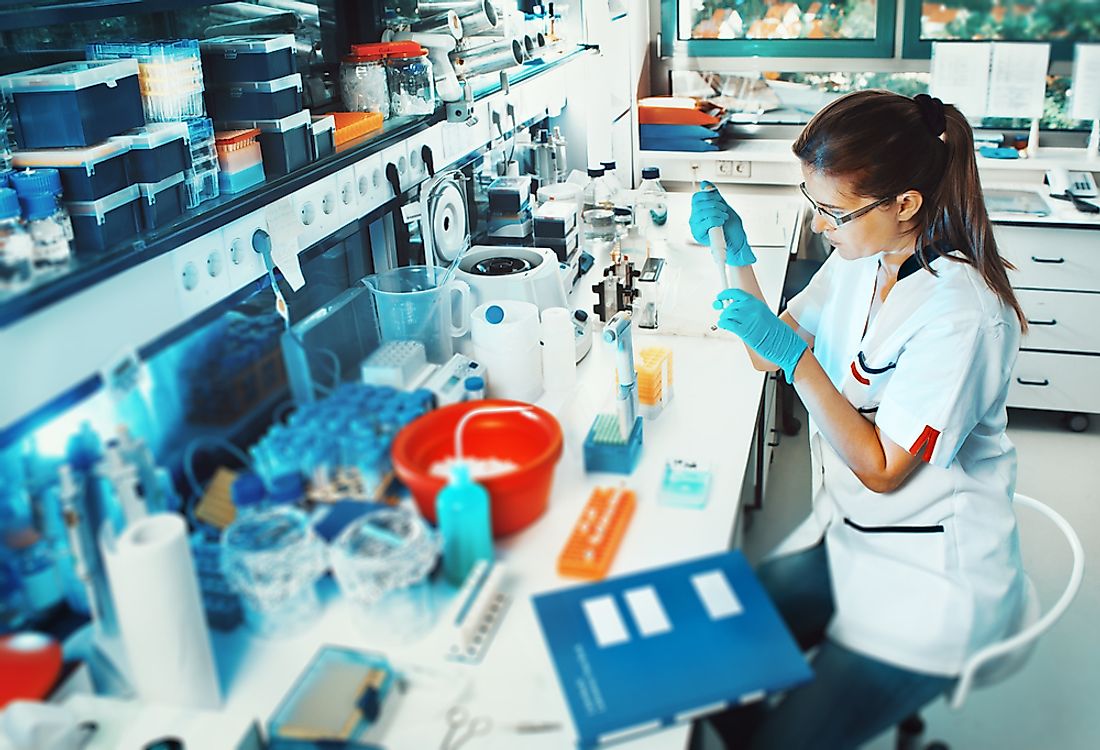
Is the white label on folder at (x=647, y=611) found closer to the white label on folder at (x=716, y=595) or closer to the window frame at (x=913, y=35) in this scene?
the white label on folder at (x=716, y=595)

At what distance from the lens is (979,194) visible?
181 cm

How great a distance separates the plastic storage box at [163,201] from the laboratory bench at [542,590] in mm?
729

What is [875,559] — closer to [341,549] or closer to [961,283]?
[961,283]

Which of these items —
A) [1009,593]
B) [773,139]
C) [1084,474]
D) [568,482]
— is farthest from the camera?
[773,139]

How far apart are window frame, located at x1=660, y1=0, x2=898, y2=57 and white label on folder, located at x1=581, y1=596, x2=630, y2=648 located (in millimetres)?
3386

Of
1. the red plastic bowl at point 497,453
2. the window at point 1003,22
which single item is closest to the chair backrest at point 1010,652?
the red plastic bowl at point 497,453

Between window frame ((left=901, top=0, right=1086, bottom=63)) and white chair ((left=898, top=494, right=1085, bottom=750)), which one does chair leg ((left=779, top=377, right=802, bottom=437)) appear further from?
window frame ((left=901, top=0, right=1086, bottom=63))

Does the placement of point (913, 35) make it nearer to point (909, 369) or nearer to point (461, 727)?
point (909, 369)

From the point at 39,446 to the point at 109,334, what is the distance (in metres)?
0.36

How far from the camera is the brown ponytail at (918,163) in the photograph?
5.68ft

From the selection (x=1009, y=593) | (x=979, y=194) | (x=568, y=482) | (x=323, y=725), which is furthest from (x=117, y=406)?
(x=979, y=194)

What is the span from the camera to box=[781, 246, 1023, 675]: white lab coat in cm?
144

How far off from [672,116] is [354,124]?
1966 millimetres

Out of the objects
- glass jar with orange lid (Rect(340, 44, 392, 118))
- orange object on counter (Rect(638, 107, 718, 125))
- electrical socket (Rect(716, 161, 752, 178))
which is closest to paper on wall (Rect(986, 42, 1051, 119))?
electrical socket (Rect(716, 161, 752, 178))
